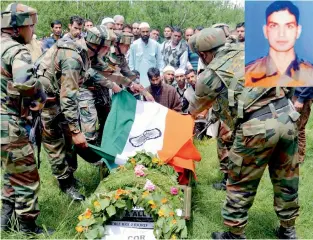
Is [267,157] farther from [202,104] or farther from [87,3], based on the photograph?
[87,3]

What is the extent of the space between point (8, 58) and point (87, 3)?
50.3 feet

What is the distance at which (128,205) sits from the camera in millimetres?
3787

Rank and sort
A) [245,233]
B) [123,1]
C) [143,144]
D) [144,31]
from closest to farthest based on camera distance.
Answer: [245,233]
[143,144]
[144,31]
[123,1]

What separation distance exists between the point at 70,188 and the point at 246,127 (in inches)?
95.7

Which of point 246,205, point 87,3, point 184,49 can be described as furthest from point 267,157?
point 87,3

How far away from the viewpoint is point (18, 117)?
373 centimetres

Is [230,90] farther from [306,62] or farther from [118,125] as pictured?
[118,125]

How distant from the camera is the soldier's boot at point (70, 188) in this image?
4934 mm

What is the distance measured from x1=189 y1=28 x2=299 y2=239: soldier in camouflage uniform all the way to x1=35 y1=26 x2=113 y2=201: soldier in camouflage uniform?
50.0 inches

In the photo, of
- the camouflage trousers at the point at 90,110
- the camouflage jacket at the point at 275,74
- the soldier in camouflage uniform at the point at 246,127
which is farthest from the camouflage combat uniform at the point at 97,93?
the camouflage jacket at the point at 275,74

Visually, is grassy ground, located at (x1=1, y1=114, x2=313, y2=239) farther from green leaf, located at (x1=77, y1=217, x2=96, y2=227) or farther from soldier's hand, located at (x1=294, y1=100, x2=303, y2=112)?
soldier's hand, located at (x1=294, y1=100, x2=303, y2=112)

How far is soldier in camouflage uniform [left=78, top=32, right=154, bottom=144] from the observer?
18.4 feet

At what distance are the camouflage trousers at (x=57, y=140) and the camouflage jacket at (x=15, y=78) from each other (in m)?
1.00

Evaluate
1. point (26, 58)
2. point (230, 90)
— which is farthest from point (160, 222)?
point (26, 58)
